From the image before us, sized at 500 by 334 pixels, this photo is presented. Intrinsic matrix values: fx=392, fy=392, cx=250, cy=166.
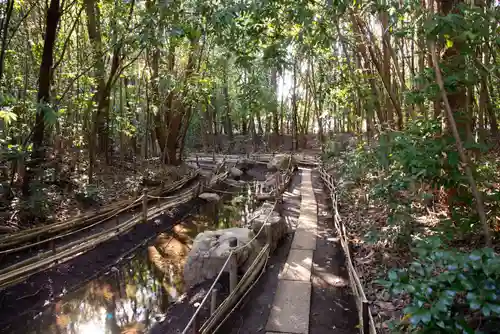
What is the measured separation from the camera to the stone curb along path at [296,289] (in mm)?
4629

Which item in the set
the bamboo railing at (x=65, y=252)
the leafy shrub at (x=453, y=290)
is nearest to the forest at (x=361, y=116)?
the leafy shrub at (x=453, y=290)

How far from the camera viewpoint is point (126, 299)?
6625mm

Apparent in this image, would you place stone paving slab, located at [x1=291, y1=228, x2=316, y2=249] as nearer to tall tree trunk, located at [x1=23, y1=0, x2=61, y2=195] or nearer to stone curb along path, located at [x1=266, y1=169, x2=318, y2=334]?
stone curb along path, located at [x1=266, y1=169, x2=318, y2=334]

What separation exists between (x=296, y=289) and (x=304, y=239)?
242cm

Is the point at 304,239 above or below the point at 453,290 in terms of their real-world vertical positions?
below

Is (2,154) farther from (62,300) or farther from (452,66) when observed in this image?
(452,66)

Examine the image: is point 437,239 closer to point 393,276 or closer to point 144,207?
point 393,276

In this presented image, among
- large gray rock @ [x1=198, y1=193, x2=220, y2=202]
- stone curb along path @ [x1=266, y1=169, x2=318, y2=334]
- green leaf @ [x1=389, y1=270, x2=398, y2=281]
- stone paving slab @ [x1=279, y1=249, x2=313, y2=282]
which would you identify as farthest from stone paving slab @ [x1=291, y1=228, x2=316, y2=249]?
green leaf @ [x1=389, y1=270, x2=398, y2=281]

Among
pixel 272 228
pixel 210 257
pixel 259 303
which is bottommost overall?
pixel 259 303

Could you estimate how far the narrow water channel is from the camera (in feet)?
18.7

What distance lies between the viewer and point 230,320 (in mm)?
4922

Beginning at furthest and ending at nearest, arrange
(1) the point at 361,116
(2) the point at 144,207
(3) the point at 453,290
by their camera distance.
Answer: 1. (1) the point at 361,116
2. (2) the point at 144,207
3. (3) the point at 453,290

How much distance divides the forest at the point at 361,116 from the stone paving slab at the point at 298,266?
0.83m

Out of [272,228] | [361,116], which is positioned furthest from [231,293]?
[361,116]
